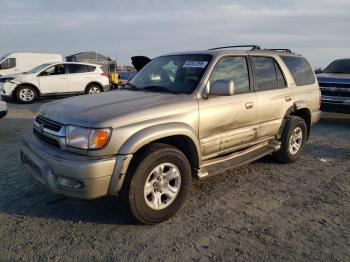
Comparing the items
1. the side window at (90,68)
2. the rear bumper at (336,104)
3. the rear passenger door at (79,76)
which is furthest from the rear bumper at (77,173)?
the side window at (90,68)

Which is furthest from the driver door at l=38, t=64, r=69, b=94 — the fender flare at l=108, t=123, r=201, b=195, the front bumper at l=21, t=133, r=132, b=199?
the fender flare at l=108, t=123, r=201, b=195

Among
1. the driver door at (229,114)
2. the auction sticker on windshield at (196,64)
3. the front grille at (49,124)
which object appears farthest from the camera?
the auction sticker on windshield at (196,64)

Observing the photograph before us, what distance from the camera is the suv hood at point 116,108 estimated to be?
10.8ft

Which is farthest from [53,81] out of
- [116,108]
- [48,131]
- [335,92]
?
[116,108]

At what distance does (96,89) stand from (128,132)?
40.0 feet

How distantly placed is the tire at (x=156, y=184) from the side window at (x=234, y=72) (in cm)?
119

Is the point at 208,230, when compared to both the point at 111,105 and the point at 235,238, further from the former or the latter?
the point at 111,105

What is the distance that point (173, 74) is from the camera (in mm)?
4492

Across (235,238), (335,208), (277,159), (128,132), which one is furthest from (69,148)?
(277,159)

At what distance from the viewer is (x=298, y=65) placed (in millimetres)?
5820

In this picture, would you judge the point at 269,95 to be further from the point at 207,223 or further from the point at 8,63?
the point at 8,63

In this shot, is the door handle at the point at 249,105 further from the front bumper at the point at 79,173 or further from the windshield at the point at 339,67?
the windshield at the point at 339,67

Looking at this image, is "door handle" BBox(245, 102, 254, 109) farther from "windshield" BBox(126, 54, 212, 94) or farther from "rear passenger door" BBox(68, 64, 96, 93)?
"rear passenger door" BBox(68, 64, 96, 93)

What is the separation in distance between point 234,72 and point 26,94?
1118 centimetres
